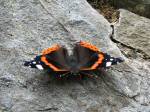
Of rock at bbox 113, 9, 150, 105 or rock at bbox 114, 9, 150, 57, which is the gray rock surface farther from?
rock at bbox 114, 9, 150, 57

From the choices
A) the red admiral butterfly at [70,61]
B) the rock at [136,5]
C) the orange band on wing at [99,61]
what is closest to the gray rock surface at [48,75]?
the red admiral butterfly at [70,61]

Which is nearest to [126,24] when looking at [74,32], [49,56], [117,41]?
[117,41]

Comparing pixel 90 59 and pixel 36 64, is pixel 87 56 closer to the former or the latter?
pixel 90 59

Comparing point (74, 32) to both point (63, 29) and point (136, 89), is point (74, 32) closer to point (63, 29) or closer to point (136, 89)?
point (63, 29)

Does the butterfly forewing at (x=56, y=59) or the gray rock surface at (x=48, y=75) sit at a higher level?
the butterfly forewing at (x=56, y=59)

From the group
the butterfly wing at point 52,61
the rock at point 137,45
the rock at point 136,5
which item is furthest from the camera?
the rock at point 136,5

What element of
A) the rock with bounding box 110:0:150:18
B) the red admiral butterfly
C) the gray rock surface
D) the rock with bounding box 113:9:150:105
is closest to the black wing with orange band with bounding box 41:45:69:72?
the red admiral butterfly

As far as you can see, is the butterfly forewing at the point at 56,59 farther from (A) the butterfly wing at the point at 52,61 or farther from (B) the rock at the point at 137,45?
(B) the rock at the point at 137,45

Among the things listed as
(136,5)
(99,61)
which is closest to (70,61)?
(99,61)
